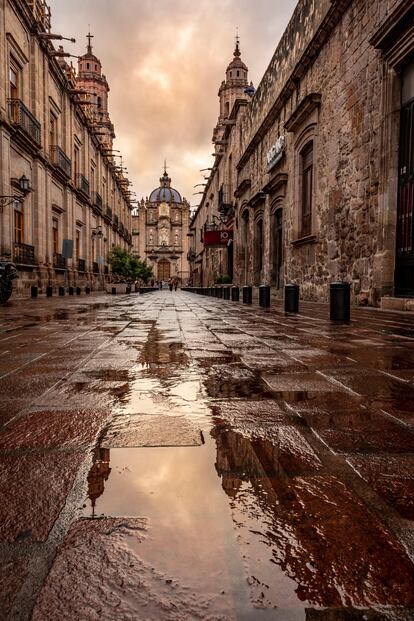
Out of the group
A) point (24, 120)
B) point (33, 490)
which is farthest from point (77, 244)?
point (33, 490)

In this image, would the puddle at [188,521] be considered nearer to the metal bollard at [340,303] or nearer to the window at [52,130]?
the metal bollard at [340,303]

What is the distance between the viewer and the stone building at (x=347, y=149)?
761 cm

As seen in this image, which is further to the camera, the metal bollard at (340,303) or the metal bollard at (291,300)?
the metal bollard at (291,300)

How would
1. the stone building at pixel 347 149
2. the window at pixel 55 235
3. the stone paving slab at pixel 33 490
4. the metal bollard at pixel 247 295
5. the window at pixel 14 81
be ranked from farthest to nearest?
the window at pixel 55 235 < the window at pixel 14 81 < the metal bollard at pixel 247 295 < the stone building at pixel 347 149 < the stone paving slab at pixel 33 490

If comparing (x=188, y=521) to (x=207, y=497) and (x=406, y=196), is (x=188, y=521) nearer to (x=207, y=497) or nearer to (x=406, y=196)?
(x=207, y=497)

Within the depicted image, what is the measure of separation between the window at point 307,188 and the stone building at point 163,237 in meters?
65.9

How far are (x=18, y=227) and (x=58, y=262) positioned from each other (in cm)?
451

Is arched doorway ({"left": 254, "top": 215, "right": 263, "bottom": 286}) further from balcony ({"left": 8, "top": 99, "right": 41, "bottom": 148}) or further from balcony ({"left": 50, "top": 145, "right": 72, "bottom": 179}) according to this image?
balcony ({"left": 8, "top": 99, "right": 41, "bottom": 148})

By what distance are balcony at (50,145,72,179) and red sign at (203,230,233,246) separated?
28.8ft

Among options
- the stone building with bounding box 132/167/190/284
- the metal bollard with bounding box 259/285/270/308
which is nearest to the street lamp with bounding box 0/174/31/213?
the metal bollard with bounding box 259/285/270/308

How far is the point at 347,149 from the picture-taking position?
30.5ft

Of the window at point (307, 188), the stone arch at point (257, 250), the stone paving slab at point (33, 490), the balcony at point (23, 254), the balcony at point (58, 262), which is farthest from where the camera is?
the balcony at point (58, 262)

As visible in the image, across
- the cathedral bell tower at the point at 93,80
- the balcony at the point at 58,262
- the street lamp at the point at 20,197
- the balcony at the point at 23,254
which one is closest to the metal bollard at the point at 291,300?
the street lamp at the point at 20,197

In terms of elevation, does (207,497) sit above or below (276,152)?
below
